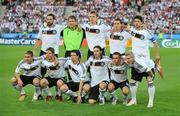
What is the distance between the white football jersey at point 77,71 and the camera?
1254 centimetres

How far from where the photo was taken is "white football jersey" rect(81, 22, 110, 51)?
1394cm

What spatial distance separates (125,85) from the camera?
12477mm

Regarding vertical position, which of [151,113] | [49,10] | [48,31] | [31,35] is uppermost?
[49,10]

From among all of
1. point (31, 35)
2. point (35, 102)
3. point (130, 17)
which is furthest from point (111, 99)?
point (130, 17)

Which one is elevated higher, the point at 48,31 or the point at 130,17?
the point at 130,17

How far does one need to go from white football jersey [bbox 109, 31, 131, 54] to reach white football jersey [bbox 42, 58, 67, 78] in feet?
4.95

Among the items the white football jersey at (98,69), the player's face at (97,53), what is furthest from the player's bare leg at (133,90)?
the player's face at (97,53)

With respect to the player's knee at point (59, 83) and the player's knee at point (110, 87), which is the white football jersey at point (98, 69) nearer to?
the player's knee at point (110, 87)

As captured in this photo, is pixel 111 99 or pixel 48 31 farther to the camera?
pixel 48 31

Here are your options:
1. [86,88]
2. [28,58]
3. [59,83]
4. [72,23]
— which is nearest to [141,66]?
[86,88]

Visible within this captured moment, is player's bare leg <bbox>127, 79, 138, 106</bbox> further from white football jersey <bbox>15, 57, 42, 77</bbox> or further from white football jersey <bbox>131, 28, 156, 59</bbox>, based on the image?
white football jersey <bbox>15, 57, 42, 77</bbox>

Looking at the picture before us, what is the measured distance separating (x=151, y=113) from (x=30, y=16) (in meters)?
36.1

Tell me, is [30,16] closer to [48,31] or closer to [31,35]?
[31,35]

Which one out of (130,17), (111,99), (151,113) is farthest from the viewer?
(130,17)
